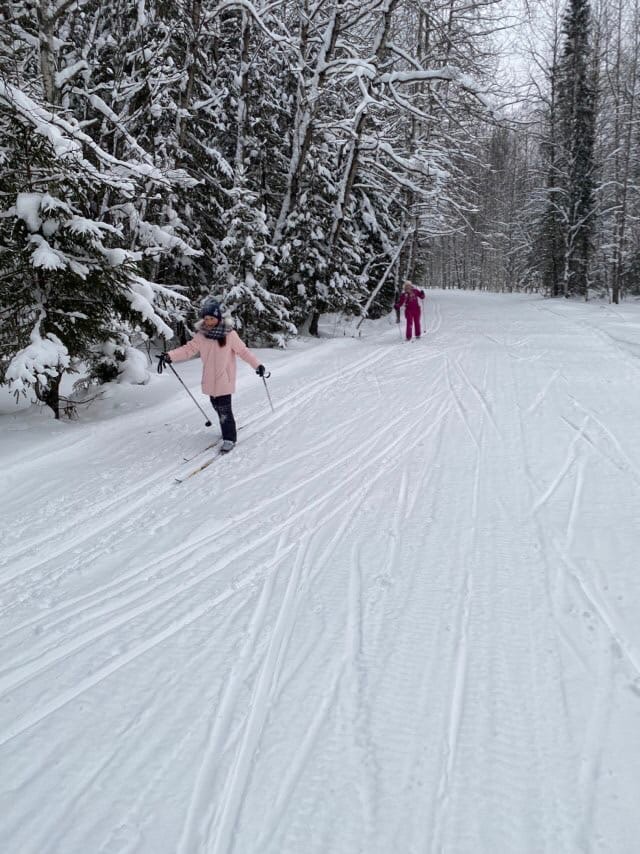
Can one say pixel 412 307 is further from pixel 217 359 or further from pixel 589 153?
pixel 589 153

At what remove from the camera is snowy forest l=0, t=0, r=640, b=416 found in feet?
21.1

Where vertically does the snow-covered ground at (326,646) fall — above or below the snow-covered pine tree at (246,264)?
below

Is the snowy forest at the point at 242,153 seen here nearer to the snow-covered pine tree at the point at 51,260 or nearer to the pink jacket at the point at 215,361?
the snow-covered pine tree at the point at 51,260

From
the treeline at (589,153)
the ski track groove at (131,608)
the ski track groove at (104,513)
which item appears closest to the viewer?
the ski track groove at (131,608)

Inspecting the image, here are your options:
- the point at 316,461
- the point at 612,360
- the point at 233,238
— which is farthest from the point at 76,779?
the point at 233,238

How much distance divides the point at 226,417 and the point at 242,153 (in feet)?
41.5

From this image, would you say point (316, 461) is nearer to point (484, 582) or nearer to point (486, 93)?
point (484, 582)

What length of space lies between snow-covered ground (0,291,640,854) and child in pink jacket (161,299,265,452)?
45 cm

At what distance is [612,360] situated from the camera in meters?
10.2

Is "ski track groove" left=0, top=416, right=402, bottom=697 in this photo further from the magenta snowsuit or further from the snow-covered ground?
the magenta snowsuit

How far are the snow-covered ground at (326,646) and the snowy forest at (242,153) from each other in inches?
92.4

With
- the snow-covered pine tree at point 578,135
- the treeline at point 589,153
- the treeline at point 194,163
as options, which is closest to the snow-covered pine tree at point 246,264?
the treeline at point 194,163

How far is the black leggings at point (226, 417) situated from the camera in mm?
6316

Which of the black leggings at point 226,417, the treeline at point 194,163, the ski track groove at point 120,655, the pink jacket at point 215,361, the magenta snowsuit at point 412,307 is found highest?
the treeline at point 194,163
